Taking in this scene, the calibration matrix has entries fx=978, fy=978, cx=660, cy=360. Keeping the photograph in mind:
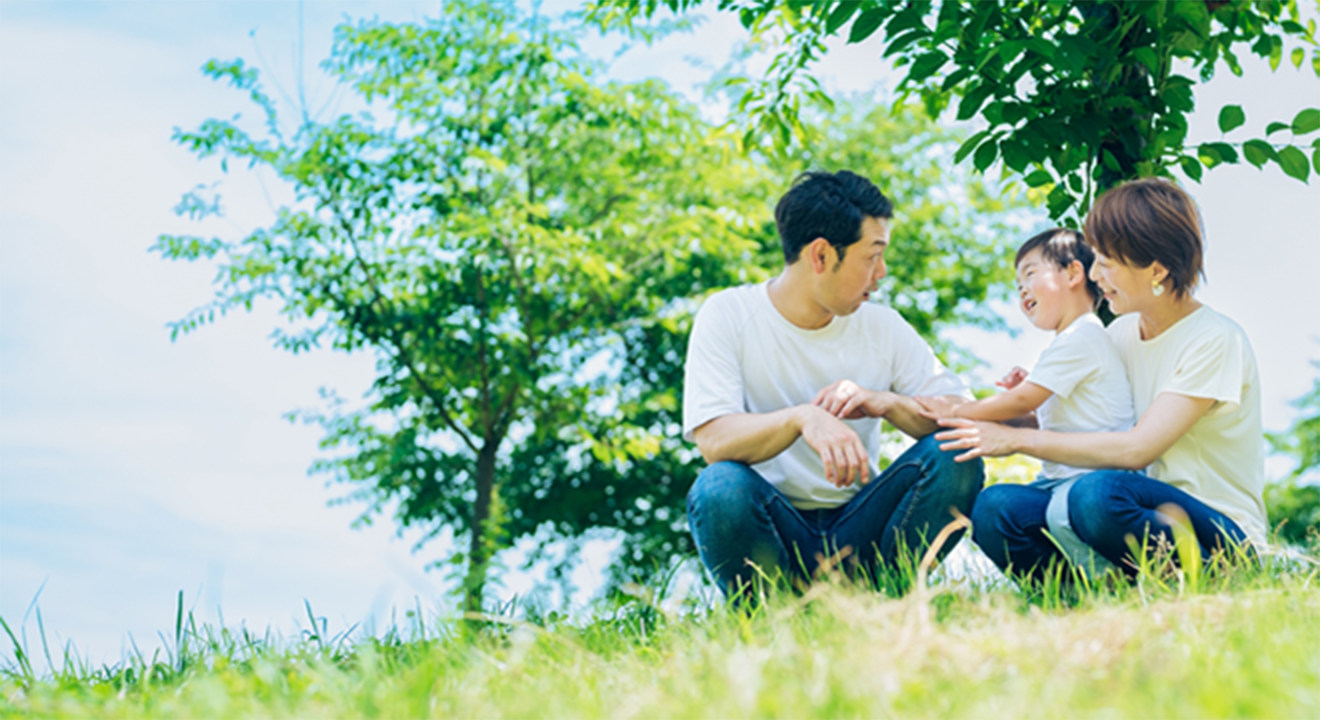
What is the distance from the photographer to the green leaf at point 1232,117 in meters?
Result: 3.59

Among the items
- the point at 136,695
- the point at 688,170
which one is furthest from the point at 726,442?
the point at 688,170

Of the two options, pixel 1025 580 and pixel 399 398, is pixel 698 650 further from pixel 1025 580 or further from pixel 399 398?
pixel 399 398

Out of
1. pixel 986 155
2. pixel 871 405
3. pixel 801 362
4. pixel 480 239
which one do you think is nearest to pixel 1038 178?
pixel 986 155

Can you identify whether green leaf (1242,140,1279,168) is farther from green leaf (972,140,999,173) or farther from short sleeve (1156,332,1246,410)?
short sleeve (1156,332,1246,410)

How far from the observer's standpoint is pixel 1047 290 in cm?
Result: 356

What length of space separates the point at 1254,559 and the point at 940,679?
6.36 ft

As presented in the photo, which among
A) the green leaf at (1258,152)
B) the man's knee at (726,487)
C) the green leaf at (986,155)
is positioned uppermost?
the green leaf at (986,155)

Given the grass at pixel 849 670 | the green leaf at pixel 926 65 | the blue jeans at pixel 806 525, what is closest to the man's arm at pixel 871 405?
the blue jeans at pixel 806 525

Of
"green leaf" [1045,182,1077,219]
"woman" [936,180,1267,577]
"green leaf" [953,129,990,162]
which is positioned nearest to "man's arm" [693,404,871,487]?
"woman" [936,180,1267,577]

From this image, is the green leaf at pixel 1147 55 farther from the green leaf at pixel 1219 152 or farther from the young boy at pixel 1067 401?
the young boy at pixel 1067 401

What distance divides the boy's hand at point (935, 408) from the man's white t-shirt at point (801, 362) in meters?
0.22

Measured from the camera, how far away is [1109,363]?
10.7ft

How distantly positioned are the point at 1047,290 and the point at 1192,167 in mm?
959

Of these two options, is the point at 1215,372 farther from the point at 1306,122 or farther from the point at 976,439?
the point at 1306,122
